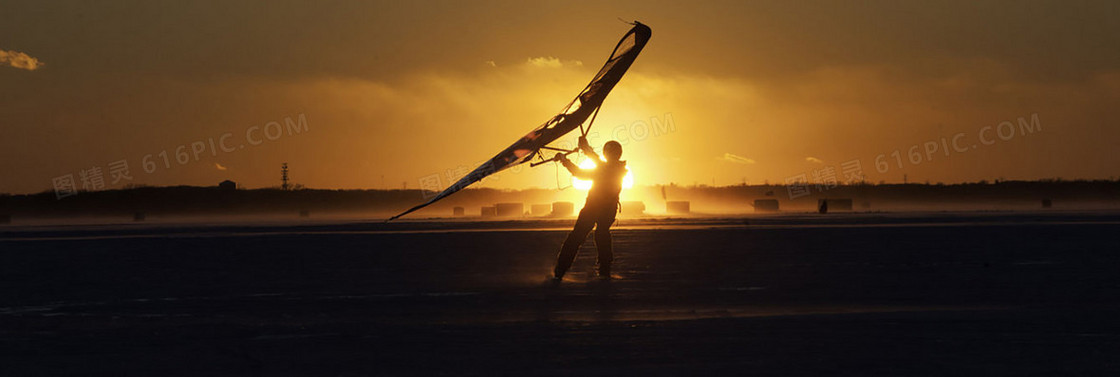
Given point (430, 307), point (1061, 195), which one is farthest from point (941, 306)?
point (1061, 195)

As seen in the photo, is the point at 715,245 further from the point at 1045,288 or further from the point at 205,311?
the point at 205,311

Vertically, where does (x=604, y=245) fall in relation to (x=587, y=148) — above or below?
below

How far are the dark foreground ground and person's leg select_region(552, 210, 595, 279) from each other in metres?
0.44

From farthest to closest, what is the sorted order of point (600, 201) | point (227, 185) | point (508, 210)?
point (227, 185) < point (508, 210) < point (600, 201)

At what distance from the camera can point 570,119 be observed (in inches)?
738

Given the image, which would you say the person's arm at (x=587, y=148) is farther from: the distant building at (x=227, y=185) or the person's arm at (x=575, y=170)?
the distant building at (x=227, y=185)

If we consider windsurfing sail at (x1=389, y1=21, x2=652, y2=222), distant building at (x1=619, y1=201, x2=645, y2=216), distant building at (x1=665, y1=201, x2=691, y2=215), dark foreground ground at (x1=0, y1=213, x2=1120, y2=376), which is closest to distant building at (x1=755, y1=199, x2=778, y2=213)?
distant building at (x1=665, y1=201, x2=691, y2=215)

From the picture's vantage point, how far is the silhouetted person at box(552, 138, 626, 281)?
59.5 ft

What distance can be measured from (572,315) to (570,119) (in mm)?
6760

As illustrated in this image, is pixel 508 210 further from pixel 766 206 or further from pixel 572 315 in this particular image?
pixel 572 315

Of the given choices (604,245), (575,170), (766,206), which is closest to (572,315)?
(604,245)

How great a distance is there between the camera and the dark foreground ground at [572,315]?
29.7 feet

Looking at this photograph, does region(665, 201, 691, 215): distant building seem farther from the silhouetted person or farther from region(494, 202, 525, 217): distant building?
the silhouetted person

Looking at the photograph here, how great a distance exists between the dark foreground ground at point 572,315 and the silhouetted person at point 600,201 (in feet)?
1.82
